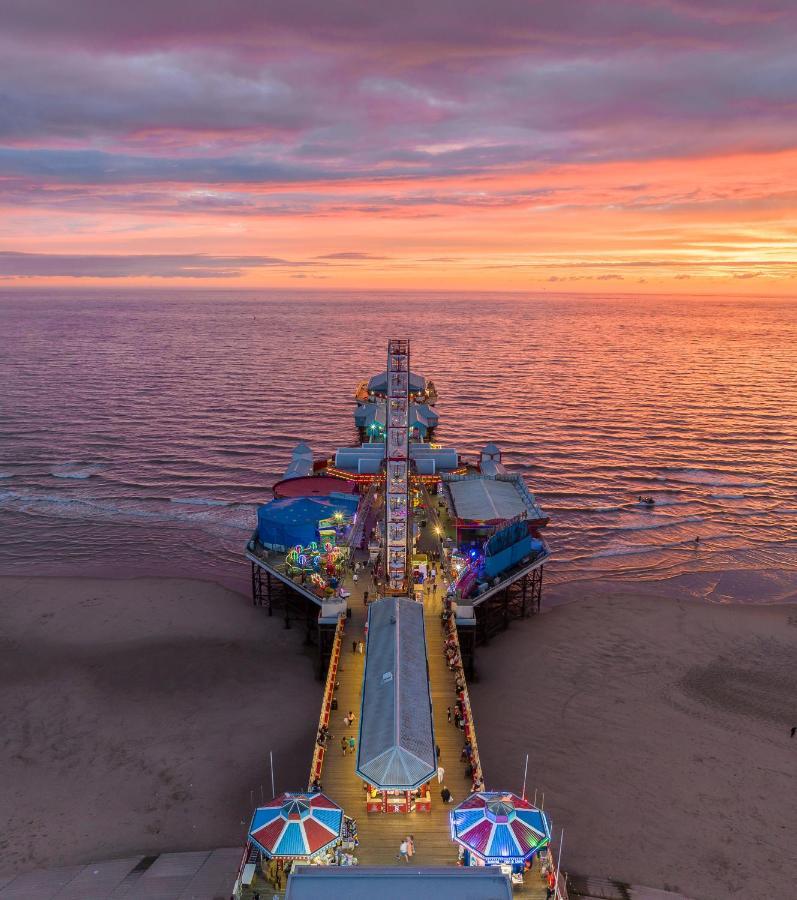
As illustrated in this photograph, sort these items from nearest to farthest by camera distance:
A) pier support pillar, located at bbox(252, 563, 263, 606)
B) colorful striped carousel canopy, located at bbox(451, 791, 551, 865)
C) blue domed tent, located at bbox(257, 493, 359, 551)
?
colorful striped carousel canopy, located at bbox(451, 791, 551, 865)
blue domed tent, located at bbox(257, 493, 359, 551)
pier support pillar, located at bbox(252, 563, 263, 606)

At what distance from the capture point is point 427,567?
40.4 metres

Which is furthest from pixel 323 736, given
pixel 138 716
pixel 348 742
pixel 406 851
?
pixel 138 716

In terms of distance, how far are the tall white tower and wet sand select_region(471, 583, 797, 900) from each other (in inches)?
304

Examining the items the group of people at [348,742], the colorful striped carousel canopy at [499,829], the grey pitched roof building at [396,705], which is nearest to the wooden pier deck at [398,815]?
the group of people at [348,742]

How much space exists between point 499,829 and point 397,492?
746 inches

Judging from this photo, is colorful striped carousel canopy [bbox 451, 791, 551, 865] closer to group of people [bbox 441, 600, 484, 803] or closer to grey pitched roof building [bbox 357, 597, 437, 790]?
grey pitched roof building [bbox 357, 597, 437, 790]

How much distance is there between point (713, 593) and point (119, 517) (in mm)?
48823

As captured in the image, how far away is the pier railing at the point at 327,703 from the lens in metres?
26.1

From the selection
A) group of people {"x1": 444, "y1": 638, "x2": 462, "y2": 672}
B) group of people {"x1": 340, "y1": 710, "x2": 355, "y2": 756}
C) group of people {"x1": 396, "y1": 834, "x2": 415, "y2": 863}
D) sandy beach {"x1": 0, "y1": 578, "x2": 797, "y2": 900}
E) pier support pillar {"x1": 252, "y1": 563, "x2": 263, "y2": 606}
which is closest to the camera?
group of people {"x1": 396, "y1": 834, "x2": 415, "y2": 863}

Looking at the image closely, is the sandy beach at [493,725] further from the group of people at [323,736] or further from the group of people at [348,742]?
the group of people at [348,742]

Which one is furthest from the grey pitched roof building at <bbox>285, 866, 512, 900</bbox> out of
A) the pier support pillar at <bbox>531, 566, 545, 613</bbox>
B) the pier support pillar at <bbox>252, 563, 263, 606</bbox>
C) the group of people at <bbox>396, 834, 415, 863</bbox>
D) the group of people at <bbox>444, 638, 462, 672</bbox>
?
the pier support pillar at <bbox>531, 566, 545, 613</bbox>

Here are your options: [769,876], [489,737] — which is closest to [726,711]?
[769,876]

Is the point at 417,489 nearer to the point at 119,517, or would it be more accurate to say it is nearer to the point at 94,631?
the point at 94,631

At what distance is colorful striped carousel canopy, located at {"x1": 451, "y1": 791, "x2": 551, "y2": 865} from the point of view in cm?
2123
